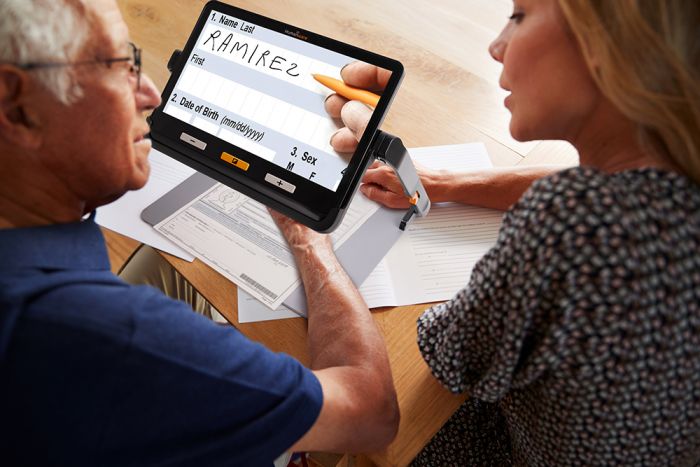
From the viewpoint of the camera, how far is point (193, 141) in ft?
3.14

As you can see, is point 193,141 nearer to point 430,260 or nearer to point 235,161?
point 235,161

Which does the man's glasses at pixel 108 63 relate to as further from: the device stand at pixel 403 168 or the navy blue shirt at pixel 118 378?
the device stand at pixel 403 168

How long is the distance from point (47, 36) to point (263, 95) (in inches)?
13.6

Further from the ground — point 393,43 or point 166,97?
point 393,43

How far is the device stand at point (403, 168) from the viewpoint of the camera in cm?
84

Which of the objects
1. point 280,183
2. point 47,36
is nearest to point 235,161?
point 280,183

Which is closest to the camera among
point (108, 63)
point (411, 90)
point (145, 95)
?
point (108, 63)

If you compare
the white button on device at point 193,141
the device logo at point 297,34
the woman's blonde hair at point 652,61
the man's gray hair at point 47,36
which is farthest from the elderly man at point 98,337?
the woman's blonde hair at point 652,61

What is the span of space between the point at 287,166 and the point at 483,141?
0.48 meters

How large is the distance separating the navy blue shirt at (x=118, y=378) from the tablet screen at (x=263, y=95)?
1.15 feet

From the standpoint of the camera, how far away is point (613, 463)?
684mm

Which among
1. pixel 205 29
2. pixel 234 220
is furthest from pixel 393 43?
pixel 234 220

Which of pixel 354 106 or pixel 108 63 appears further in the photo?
pixel 354 106

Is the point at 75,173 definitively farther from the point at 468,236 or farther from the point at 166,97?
the point at 468,236
